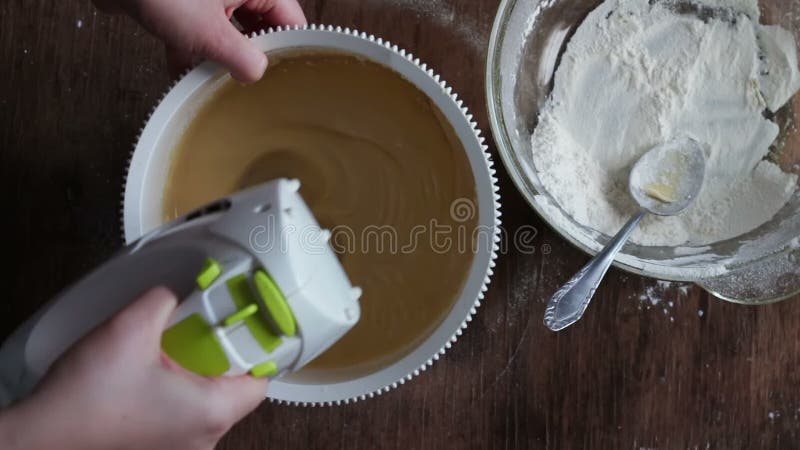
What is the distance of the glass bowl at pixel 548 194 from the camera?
80 centimetres

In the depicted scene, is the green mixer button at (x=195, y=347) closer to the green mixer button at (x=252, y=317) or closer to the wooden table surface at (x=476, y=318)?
the green mixer button at (x=252, y=317)

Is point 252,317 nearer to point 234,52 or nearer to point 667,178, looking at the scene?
point 234,52

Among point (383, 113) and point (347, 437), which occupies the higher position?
point (383, 113)

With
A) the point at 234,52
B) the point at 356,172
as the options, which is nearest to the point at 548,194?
the point at 356,172

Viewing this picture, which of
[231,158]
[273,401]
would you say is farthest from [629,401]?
[231,158]

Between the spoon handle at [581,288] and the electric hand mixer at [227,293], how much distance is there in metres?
0.30

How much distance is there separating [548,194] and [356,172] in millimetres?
233

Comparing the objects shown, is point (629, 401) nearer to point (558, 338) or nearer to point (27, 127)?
point (558, 338)

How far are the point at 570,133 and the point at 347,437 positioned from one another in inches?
18.8

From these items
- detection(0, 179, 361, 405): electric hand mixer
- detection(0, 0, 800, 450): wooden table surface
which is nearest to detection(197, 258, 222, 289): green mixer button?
detection(0, 179, 361, 405): electric hand mixer

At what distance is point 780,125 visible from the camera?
885 millimetres

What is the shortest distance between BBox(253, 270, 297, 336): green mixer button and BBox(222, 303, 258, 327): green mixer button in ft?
0.04

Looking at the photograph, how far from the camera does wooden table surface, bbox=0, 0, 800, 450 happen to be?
2.79ft

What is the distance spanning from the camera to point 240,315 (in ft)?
1.69
